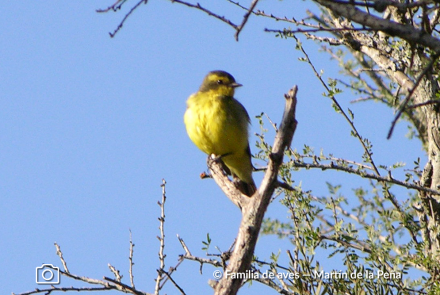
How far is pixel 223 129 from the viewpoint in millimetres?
6195

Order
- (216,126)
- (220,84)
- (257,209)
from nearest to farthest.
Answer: (257,209)
(216,126)
(220,84)

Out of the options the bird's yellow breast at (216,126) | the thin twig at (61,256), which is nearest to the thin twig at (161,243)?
the thin twig at (61,256)

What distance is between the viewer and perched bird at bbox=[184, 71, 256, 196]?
6.21 m

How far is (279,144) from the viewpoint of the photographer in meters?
3.27

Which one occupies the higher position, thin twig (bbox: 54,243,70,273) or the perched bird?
the perched bird

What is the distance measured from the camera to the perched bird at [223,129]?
→ 20.4 feet

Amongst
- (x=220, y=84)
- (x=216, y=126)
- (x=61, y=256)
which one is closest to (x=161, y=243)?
(x=61, y=256)

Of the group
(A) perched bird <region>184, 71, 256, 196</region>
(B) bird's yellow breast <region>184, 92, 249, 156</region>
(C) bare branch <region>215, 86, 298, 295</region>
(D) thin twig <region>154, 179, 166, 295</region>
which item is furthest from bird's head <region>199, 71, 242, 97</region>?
(C) bare branch <region>215, 86, 298, 295</region>

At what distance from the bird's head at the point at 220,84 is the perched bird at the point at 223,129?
0.7 inches

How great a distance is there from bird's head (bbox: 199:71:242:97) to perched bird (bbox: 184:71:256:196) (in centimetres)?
2

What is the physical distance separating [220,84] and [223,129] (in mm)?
879

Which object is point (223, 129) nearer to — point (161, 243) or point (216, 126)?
point (216, 126)

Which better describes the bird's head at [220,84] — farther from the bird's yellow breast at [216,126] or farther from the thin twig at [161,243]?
the thin twig at [161,243]

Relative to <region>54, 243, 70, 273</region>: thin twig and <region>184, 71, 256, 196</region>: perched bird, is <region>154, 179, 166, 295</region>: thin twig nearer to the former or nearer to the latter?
<region>54, 243, 70, 273</region>: thin twig
